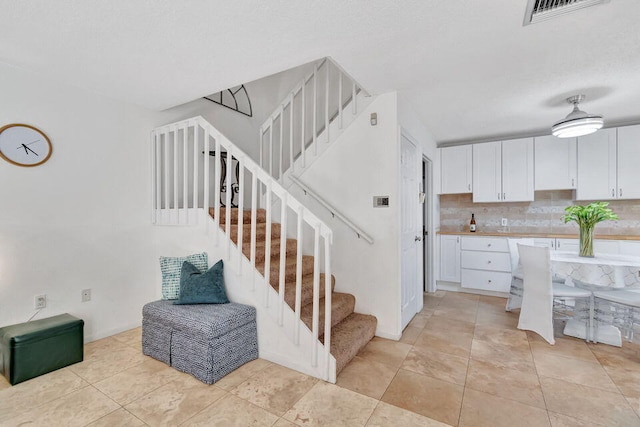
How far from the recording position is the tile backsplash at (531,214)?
4051mm

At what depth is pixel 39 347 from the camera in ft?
7.04

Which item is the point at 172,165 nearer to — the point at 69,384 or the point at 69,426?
the point at 69,384

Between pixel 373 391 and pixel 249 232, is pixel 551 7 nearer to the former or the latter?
pixel 373 391

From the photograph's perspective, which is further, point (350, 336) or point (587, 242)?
point (587, 242)

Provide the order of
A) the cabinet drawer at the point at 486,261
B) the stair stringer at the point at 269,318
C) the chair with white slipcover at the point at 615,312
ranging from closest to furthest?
the stair stringer at the point at 269,318 < the chair with white slipcover at the point at 615,312 < the cabinet drawer at the point at 486,261

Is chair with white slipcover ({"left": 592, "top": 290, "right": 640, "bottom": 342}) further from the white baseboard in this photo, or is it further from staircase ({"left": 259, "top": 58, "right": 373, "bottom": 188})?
staircase ({"left": 259, "top": 58, "right": 373, "bottom": 188})

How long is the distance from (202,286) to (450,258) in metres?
3.65

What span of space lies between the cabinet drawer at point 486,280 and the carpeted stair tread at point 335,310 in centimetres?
233

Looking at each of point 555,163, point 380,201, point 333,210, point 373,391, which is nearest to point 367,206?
point 380,201

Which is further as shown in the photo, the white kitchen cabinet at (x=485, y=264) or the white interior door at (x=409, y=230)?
the white kitchen cabinet at (x=485, y=264)

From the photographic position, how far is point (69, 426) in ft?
5.41

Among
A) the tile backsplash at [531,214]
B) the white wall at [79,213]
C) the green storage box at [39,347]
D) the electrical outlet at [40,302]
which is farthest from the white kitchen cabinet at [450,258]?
the electrical outlet at [40,302]

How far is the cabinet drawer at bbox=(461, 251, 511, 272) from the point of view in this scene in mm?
4219

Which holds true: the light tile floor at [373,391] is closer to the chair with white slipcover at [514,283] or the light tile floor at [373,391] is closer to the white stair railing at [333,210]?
the chair with white slipcover at [514,283]
